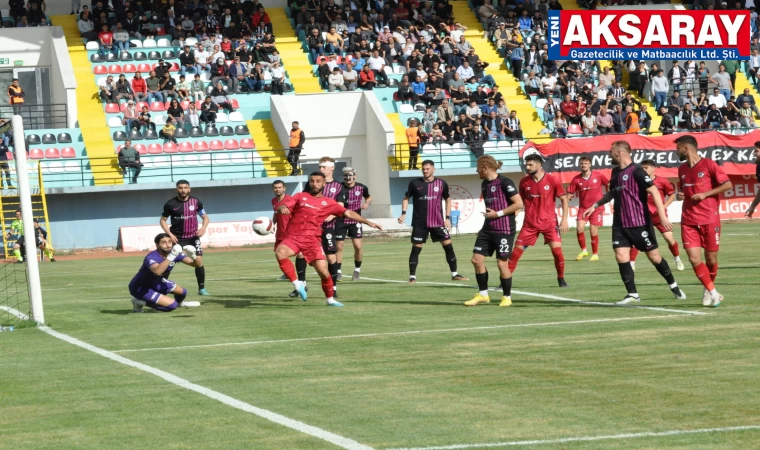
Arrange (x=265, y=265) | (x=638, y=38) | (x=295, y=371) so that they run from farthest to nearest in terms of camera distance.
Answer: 1. (x=638, y=38)
2. (x=265, y=265)
3. (x=295, y=371)

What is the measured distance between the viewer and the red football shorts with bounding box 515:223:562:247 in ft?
58.2

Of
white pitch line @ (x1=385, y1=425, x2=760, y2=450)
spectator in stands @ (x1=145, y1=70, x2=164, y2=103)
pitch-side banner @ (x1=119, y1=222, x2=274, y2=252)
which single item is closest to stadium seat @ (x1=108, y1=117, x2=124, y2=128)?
spectator in stands @ (x1=145, y1=70, x2=164, y2=103)

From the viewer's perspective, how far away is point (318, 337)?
1309 cm

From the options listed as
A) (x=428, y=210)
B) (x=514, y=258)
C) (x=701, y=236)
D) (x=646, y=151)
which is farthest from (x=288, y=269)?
(x=646, y=151)

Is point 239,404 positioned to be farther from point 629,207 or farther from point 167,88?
point 167,88

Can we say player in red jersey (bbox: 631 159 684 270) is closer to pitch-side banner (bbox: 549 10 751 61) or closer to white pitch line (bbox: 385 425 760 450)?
white pitch line (bbox: 385 425 760 450)

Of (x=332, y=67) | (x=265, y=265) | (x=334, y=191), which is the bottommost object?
(x=265, y=265)

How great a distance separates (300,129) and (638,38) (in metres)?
16.7

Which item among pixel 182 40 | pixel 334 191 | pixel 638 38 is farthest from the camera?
pixel 638 38

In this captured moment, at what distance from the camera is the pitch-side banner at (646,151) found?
41.6 m

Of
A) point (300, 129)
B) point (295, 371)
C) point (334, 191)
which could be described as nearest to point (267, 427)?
point (295, 371)

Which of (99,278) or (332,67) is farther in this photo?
(332,67)

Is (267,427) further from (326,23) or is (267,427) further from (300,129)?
(326,23)

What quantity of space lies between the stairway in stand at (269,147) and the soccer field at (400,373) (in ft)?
78.1
